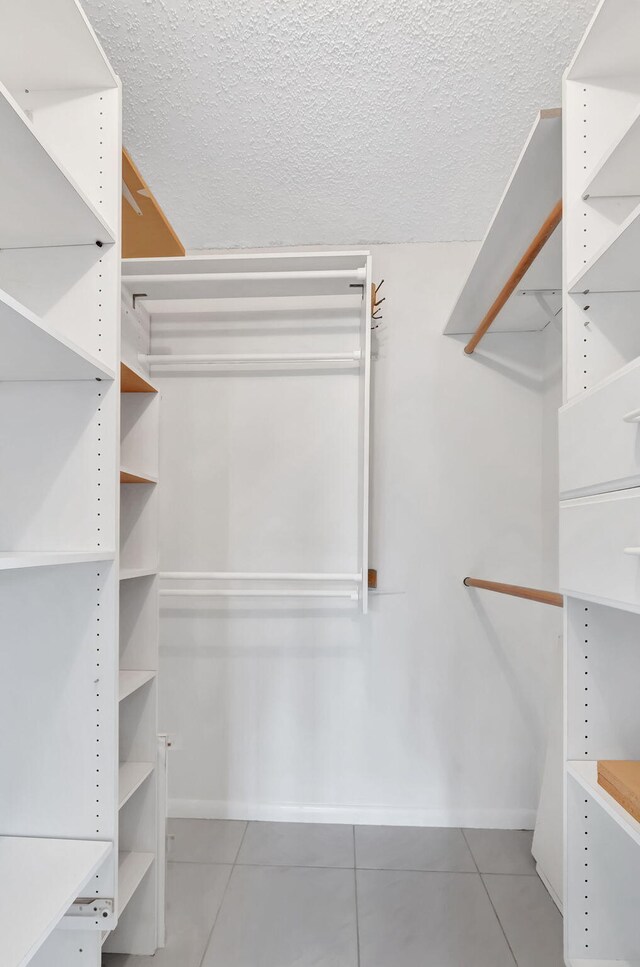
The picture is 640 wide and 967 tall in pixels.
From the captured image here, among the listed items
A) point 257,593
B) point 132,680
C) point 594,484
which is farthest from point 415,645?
point 594,484

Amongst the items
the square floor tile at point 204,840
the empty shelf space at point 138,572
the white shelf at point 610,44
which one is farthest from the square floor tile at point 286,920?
the white shelf at point 610,44

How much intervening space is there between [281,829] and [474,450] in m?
1.61

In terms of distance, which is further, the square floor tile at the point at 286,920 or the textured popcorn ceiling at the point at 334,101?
the square floor tile at the point at 286,920

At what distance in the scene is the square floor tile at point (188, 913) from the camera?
59.6 inches

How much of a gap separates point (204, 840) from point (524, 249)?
2.25 meters

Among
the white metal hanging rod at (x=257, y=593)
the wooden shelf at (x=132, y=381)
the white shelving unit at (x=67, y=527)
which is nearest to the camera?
the white shelving unit at (x=67, y=527)

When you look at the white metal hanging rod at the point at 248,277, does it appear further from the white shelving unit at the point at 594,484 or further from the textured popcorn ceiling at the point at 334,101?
the white shelving unit at the point at 594,484

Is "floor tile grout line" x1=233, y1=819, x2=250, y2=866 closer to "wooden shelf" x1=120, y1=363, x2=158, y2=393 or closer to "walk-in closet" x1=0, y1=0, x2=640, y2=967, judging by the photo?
"walk-in closet" x1=0, y1=0, x2=640, y2=967

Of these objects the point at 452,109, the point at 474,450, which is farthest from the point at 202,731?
the point at 452,109

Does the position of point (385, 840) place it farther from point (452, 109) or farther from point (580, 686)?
point (452, 109)

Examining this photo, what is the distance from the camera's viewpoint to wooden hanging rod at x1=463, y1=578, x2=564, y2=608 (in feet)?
4.84

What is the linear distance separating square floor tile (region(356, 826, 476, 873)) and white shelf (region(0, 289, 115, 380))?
1801mm

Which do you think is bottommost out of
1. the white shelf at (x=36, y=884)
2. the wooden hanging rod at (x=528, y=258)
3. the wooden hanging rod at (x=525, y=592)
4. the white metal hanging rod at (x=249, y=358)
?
the white shelf at (x=36, y=884)

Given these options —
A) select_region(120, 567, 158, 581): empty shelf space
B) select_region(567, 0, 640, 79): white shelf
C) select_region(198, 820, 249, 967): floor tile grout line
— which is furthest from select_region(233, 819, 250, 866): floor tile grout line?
select_region(567, 0, 640, 79): white shelf
